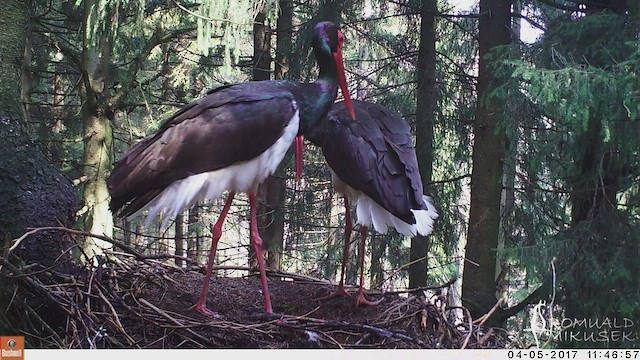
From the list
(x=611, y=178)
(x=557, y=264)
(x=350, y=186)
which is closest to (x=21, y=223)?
(x=350, y=186)

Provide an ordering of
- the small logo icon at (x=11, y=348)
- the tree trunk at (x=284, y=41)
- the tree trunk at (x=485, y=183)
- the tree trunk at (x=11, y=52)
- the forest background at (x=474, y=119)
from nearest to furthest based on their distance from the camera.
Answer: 1. the small logo icon at (x=11, y=348)
2. the tree trunk at (x=11, y=52)
3. the forest background at (x=474, y=119)
4. the tree trunk at (x=485, y=183)
5. the tree trunk at (x=284, y=41)

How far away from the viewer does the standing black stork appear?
307cm

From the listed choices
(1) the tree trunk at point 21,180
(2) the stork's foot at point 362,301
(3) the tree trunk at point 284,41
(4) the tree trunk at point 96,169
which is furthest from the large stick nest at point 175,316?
(3) the tree trunk at point 284,41

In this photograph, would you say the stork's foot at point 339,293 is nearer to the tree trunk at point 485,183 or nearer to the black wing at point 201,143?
the black wing at point 201,143

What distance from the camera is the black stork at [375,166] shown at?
352 cm

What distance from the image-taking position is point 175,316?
3.09 m

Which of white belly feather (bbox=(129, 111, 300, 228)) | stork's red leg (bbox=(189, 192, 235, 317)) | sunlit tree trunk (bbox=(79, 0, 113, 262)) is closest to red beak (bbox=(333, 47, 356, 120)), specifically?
white belly feather (bbox=(129, 111, 300, 228))

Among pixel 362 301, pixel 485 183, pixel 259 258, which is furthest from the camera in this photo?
pixel 485 183

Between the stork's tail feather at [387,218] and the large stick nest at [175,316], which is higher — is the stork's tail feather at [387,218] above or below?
above

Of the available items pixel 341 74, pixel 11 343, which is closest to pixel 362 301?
pixel 341 74

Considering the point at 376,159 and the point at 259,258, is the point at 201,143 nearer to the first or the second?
the point at 259,258

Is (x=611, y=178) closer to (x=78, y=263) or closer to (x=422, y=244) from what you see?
(x=422, y=244)

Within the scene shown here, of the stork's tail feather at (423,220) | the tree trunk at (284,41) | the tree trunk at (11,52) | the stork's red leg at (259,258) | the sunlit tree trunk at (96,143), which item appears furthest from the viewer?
the tree trunk at (284,41)

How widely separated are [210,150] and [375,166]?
1008 mm
